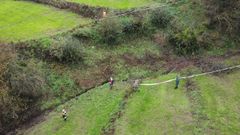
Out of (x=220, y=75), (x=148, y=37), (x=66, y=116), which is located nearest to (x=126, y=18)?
(x=148, y=37)

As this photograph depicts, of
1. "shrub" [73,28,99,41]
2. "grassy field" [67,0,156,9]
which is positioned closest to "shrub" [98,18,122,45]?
"shrub" [73,28,99,41]

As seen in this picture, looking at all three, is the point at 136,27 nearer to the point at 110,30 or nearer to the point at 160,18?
the point at 160,18

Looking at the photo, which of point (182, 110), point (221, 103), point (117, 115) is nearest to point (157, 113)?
point (182, 110)

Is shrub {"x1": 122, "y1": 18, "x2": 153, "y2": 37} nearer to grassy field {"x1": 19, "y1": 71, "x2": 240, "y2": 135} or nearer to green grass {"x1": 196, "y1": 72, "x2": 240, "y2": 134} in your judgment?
grassy field {"x1": 19, "y1": 71, "x2": 240, "y2": 135}

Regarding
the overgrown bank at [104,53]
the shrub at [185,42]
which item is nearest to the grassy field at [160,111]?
the overgrown bank at [104,53]

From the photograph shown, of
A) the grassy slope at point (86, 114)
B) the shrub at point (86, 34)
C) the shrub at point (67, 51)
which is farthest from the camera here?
the shrub at point (86, 34)

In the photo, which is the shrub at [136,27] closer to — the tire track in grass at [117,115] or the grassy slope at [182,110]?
the grassy slope at [182,110]

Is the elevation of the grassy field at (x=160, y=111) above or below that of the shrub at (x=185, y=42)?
below
